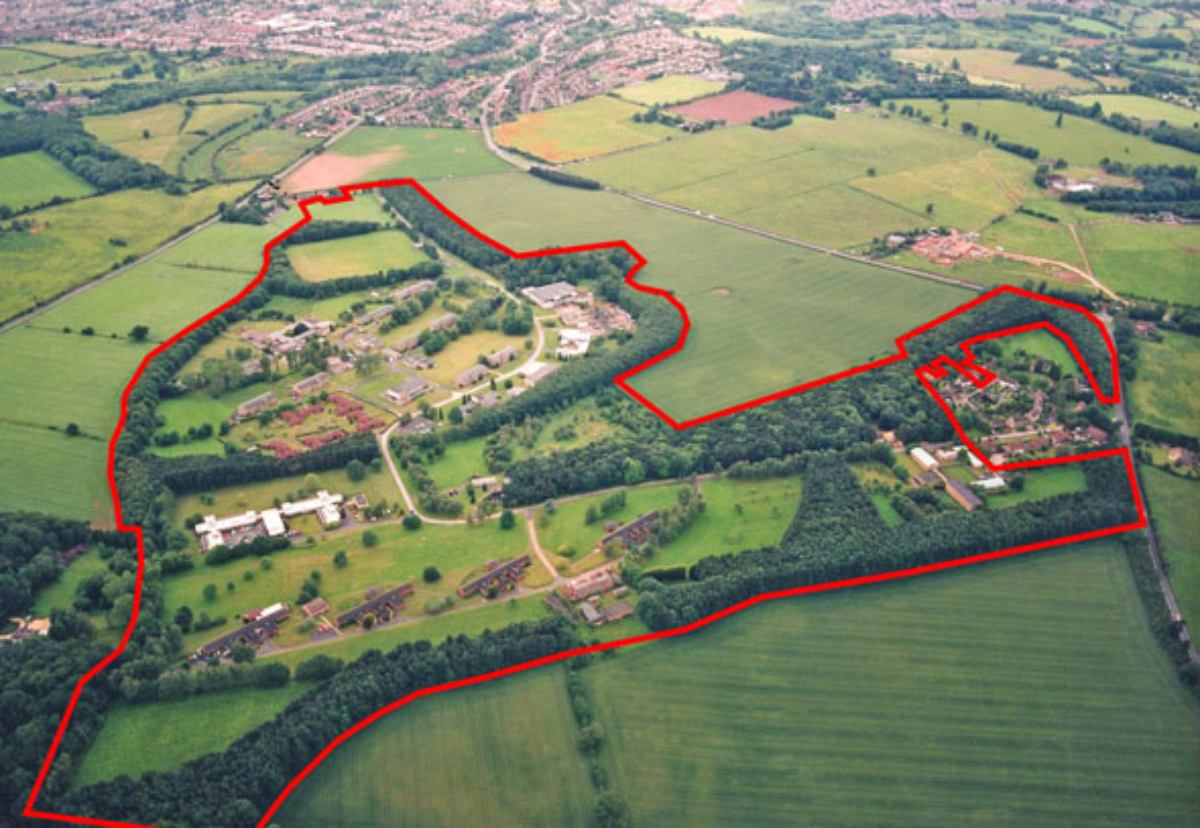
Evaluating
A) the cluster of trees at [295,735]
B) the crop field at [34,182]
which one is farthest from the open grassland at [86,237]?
the cluster of trees at [295,735]

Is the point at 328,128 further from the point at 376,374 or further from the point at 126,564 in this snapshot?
the point at 126,564

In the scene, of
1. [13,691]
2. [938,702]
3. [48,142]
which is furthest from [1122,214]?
[48,142]

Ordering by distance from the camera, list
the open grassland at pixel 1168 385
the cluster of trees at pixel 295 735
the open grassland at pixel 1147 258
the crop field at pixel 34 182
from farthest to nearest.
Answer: the crop field at pixel 34 182 < the open grassland at pixel 1147 258 < the open grassland at pixel 1168 385 < the cluster of trees at pixel 295 735

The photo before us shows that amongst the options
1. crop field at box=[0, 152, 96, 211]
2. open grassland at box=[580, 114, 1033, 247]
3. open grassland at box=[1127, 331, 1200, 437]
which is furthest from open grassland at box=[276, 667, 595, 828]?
crop field at box=[0, 152, 96, 211]

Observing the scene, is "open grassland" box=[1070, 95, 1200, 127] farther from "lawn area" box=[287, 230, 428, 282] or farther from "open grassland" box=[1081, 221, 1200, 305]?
"lawn area" box=[287, 230, 428, 282]

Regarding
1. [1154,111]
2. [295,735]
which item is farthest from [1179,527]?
[1154,111]

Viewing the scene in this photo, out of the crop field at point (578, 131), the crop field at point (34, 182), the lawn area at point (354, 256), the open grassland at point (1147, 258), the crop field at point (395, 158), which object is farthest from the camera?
the crop field at point (578, 131)

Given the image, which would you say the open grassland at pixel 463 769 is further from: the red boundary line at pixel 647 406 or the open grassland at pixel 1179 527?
the open grassland at pixel 1179 527
